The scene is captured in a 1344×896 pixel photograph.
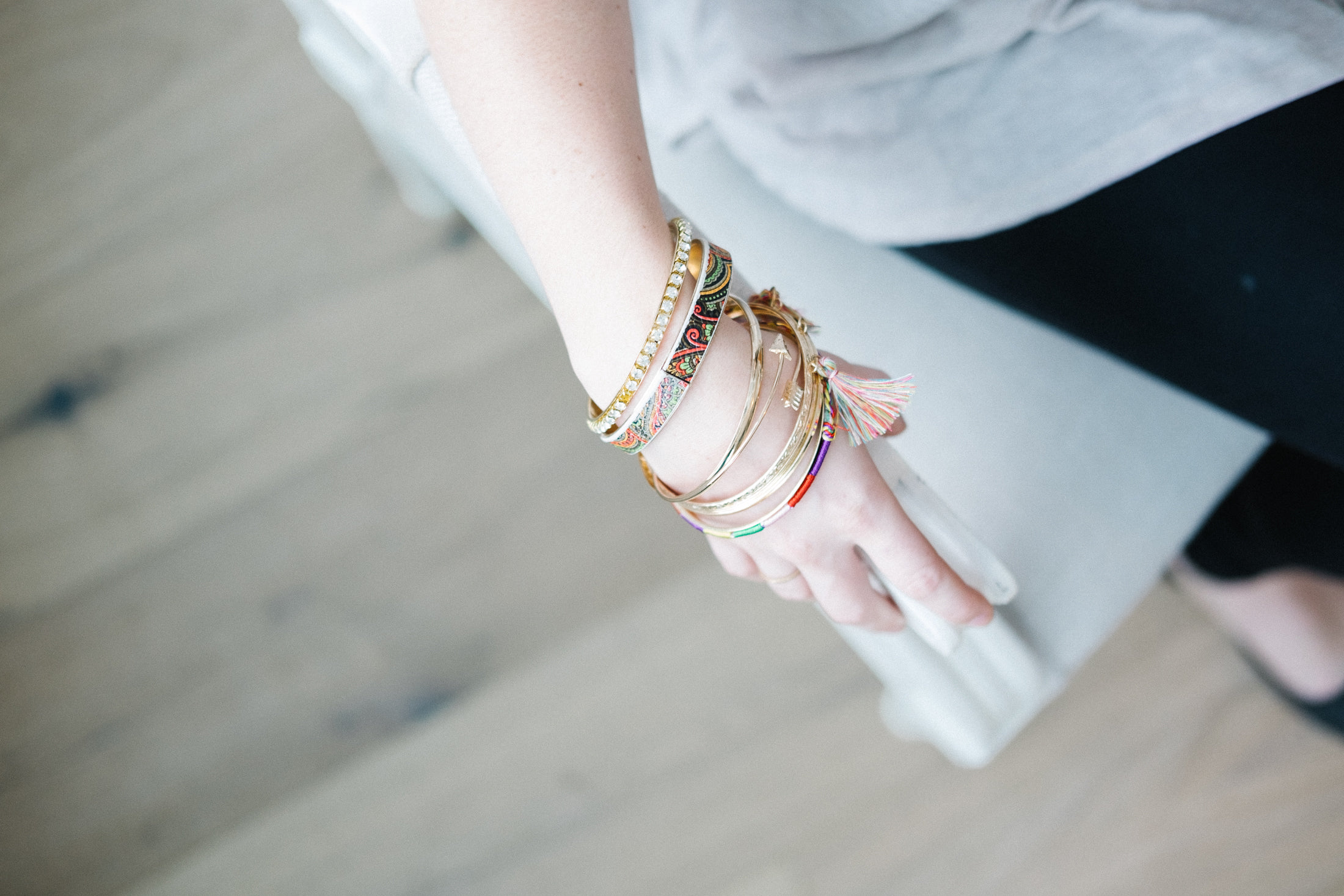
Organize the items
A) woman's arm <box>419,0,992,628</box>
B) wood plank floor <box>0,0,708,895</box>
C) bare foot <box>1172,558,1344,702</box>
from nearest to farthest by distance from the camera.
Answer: woman's arm <box>419,0,992,628</box>, bare foot <box>1172,558,1344,702</box>, wood plank floor <box>0,0,708,895</box>

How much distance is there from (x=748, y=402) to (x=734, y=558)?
12cm

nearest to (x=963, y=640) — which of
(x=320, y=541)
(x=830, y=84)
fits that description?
(x=830, y=84)

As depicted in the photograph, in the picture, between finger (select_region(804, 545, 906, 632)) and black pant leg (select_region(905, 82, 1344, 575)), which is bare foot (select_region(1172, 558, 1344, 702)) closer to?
black pant leg (select_region(905, 82, 1344, 575))

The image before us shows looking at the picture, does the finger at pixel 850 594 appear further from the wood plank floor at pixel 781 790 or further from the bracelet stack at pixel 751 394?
the wood plank floor at pixel 781 790

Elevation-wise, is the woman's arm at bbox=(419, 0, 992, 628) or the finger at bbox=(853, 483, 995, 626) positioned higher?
the woman's arm at bbox=(419, 0, 992, 628)

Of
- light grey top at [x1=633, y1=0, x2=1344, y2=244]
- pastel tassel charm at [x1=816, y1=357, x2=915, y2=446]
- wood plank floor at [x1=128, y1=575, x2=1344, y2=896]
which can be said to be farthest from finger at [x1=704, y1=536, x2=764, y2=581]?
wood plank floor at [x1=128, y1=575, x2=1344, y2=896]

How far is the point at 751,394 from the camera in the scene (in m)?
0.45

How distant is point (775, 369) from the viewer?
1.52 ft

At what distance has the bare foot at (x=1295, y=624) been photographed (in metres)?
0.93

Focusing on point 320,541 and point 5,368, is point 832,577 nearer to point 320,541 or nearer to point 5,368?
point 320,541

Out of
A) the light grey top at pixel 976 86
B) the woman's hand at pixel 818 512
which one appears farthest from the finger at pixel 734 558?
the light grey top at pixel 976 86

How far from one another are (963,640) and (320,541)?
0.85 m

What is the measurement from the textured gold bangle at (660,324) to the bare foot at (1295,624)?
811 mm

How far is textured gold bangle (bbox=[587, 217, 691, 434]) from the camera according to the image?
0.44 m
